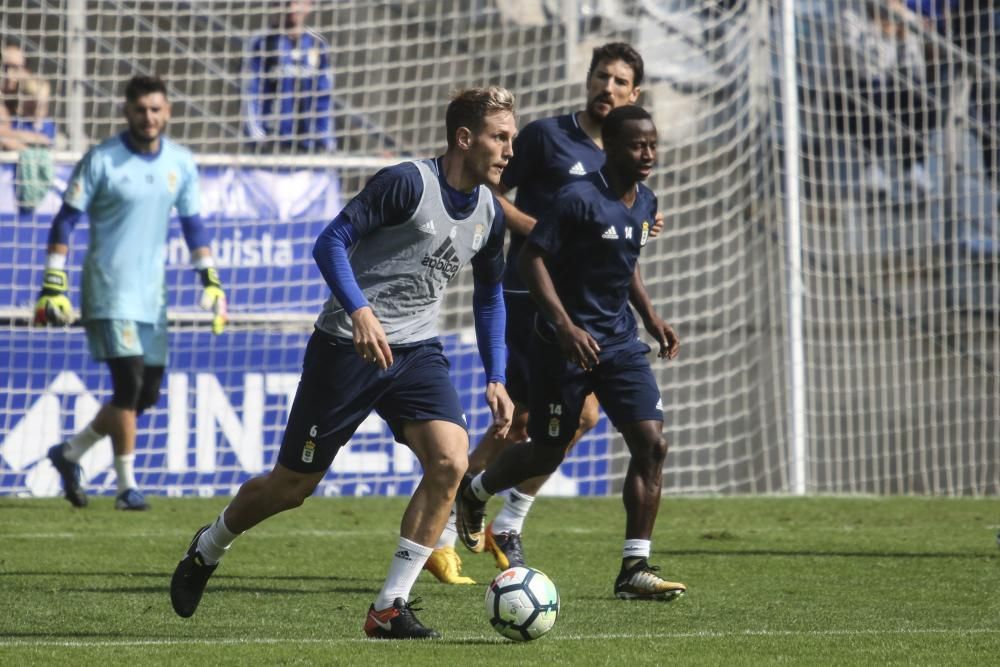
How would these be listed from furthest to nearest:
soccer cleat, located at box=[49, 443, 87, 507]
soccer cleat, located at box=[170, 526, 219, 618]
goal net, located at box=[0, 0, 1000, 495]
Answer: goal net, located at box=[0, 0, 1000, 495] → soccer cleat, located at box=[49, 443, 87, 507] → soccer cleat, located at box=[170, 526, 219, 618]

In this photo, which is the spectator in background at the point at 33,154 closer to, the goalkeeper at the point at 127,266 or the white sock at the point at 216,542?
the goalkeeper at the point at 127,266

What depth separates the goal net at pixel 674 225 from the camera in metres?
11.6

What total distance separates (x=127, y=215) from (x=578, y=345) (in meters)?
4.53

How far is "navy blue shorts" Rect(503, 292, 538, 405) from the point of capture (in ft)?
24.8

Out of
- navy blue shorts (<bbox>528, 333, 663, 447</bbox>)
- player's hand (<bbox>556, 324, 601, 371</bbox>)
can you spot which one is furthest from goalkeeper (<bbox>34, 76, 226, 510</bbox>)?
player's hand (<bbox>556, 324, 601, 371</bbox>)

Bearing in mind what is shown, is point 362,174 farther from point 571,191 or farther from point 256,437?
point 571,191

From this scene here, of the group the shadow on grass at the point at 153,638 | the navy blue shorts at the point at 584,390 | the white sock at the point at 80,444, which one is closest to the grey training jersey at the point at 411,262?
the shadow on grass at the point at 153,638

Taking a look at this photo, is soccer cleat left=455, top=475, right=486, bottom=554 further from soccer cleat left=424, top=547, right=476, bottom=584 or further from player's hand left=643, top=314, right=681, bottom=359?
player's hand left=643, top=314, right=681, bottom=359

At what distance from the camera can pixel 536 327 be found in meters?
6.93

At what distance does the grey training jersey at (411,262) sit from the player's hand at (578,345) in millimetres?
964

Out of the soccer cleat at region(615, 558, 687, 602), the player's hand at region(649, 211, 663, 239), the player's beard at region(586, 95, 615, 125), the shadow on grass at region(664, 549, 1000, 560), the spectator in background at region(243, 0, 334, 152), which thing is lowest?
the shadow on grass at region(664, 549, 1000, 560)

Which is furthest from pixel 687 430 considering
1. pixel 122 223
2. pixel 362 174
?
pixel 122 223

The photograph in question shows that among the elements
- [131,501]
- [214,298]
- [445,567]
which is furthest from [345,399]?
[131,501]

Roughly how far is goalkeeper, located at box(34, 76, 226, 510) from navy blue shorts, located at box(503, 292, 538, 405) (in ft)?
8.99
